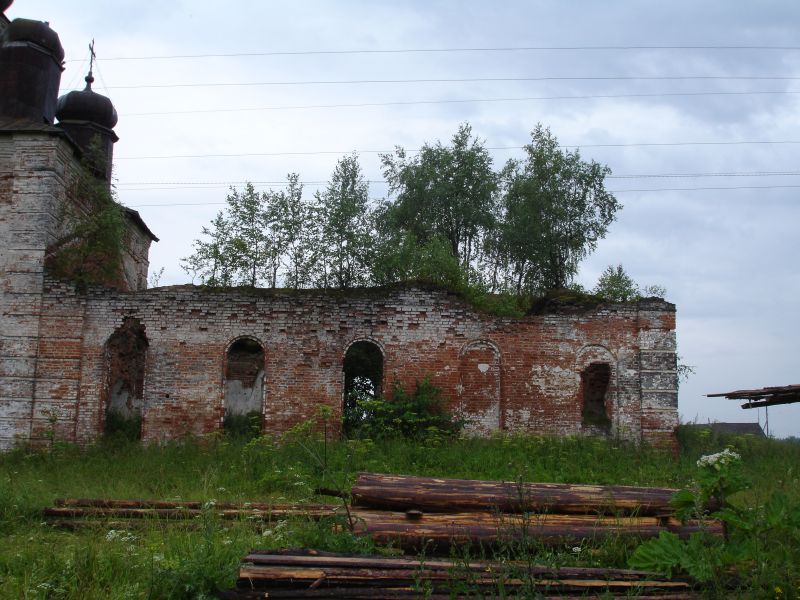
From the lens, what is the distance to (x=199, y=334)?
1472 centimetres

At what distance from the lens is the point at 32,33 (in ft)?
54.9

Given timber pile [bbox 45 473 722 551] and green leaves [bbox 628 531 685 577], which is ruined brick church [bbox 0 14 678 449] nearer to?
timber pile [bbox 45 473 722 551]

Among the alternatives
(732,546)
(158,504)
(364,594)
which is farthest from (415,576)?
(158,504)

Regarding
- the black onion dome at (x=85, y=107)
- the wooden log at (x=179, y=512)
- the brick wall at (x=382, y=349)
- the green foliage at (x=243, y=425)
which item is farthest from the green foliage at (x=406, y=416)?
the black onion dome at (x=85, y=107)

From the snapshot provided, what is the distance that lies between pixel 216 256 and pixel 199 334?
6.74 m

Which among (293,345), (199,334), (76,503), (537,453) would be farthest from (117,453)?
(537,453)

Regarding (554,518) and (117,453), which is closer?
(554,518)

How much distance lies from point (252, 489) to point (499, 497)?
4827 millimetres

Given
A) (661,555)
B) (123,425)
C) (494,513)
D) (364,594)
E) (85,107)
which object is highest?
(85,107)

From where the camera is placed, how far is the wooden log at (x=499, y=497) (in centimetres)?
650

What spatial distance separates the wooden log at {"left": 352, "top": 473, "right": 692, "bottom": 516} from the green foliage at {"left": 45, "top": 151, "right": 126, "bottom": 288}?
10.1 m

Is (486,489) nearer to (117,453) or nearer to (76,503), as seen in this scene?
(76,503)

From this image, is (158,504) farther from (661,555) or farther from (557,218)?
(557,218)

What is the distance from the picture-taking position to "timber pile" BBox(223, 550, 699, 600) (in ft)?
16.3
